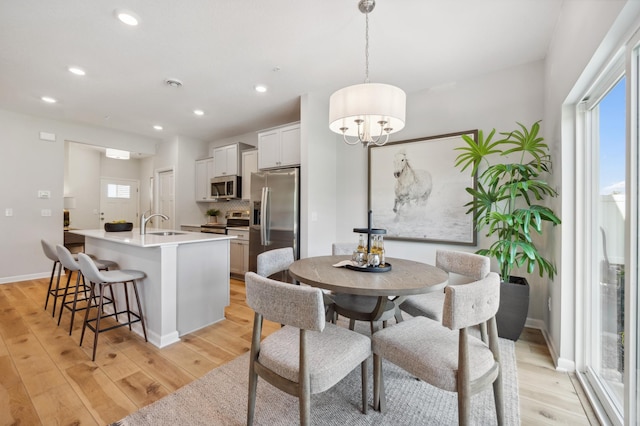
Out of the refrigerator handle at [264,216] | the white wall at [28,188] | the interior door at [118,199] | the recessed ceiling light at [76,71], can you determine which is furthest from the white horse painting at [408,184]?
the interior door at [118,199]

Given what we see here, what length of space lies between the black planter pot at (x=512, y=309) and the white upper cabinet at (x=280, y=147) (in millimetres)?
2807

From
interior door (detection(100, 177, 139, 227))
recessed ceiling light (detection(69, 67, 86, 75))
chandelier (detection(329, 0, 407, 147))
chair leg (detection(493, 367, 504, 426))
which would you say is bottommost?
chair leg (detection(493, 367, 504, 426))

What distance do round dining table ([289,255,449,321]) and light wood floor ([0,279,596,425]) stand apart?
37.9 inches

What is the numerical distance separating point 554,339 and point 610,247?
0.96m

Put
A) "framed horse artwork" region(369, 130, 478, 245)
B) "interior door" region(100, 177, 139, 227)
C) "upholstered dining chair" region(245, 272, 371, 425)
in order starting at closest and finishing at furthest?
1. "upholstered dining chair" region(245, 272, 371, 425)
2. "framed horse artwork" region(369, 130, 478, 245)
3. "interior door" region(100, 177, 139, 227)

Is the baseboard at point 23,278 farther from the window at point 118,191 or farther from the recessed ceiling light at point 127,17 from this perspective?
the recessed ceiling light at point 127,17

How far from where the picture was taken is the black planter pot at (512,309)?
7.89 feet

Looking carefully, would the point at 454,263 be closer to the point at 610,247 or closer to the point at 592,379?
the point at 610,247

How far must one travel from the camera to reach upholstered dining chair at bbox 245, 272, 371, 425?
1136 mm

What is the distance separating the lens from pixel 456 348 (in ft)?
4.48

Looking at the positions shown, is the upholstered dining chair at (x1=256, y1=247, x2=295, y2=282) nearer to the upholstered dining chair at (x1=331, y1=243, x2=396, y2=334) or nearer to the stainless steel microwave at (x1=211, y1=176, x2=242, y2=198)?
the upholstered dining chair at (x1=331, y1=243, x2=396, y2=334)

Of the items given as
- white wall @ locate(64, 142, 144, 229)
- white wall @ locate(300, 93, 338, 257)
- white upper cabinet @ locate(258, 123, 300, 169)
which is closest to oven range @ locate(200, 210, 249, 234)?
white upper cabinet @ locate(258, 123, 300, 169)

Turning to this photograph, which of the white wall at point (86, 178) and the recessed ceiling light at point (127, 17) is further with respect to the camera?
the white wall at point (86, 178)

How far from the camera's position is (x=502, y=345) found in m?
2.40
